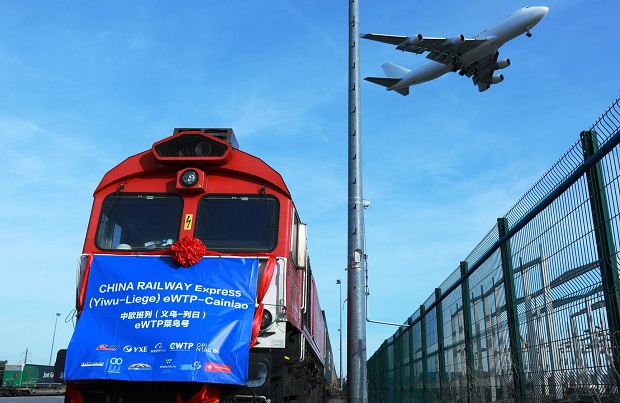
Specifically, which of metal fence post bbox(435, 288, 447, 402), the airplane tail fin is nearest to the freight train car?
the airplane tail fin

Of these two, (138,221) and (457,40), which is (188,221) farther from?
(457,40)

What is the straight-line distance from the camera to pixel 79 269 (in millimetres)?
5969

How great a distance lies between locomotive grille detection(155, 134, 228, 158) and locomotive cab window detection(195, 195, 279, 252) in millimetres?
529

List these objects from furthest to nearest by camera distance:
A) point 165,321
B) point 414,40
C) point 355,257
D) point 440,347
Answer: point 414,40, point 440,347, point 355,257, point 165,321

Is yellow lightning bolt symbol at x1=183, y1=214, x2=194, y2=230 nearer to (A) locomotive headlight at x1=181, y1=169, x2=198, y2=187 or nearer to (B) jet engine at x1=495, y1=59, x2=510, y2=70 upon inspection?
(A) locomotive headlight at x1=181, y1=169, x2=198, y2=187

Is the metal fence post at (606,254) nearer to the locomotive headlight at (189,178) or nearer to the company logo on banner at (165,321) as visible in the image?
the company logo on banner at (165,321)

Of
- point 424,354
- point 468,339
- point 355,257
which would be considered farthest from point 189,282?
point 424,354

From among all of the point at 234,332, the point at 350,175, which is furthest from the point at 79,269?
the point at 350,175

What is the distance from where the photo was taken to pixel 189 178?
6.26 metres

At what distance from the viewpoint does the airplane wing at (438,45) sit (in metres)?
26.2

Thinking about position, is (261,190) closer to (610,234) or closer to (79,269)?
(79,269)

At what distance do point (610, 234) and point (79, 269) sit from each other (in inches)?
202

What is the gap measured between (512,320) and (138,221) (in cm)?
416

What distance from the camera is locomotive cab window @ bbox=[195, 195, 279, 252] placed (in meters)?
6.10
